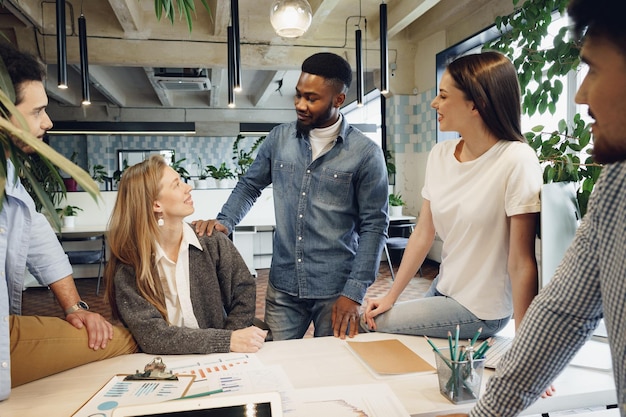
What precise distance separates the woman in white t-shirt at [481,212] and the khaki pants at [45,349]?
92 centimetres

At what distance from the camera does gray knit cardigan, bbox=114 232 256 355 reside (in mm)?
1494

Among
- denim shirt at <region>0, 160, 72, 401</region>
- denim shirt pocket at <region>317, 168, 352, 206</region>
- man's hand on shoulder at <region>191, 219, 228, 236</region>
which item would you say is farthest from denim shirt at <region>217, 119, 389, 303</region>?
denim shirt at <region>0, 160, 72, 401</region>

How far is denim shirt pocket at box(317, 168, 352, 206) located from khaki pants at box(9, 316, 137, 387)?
40.5 inches

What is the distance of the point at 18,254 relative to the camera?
1393mm

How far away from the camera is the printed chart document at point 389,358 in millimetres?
1311

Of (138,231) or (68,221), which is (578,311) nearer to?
(138,231)

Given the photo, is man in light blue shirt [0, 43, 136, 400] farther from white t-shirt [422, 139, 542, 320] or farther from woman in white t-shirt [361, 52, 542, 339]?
white t-shirt [422, 139, 542, 320]

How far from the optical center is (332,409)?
3.62 ft

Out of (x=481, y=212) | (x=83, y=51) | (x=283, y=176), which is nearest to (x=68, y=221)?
(x=83, y=51)

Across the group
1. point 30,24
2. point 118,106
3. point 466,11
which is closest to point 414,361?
point 466,11

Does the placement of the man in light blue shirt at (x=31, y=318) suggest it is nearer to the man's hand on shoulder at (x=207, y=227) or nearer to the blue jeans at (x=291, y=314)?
the man's hand on shoulder at (x=207, y=227)

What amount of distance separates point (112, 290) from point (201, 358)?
47 cm

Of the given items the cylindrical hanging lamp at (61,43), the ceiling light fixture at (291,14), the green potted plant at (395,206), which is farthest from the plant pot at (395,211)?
the cylindrical hanging lamp at (61,43)

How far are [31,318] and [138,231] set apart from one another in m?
0.49
